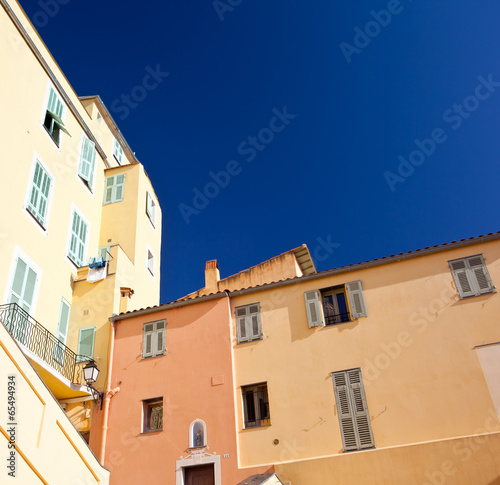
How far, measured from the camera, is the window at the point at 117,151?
23.9 m

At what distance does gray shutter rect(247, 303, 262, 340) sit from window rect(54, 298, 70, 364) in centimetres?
539

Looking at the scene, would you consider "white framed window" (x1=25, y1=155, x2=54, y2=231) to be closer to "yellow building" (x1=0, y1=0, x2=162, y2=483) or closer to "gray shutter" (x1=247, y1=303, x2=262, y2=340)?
"yellow building" (x1=0, y1=0, x2=162, y2=483)

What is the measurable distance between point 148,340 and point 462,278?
9.15m

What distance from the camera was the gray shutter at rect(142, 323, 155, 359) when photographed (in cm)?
1528

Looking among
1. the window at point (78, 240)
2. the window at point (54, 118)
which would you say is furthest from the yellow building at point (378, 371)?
the window at point (54, 118)

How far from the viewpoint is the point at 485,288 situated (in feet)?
43.9

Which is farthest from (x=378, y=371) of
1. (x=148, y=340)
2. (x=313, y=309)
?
(x=148, y=340)

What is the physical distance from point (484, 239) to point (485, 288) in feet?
4.55

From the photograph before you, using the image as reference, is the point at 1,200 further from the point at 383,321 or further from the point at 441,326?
the point at 441,326

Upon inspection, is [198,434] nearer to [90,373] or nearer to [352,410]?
[90,373]

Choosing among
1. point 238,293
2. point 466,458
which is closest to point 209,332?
point 238,293

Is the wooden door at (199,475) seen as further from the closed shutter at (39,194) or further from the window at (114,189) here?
the window at (114,189)

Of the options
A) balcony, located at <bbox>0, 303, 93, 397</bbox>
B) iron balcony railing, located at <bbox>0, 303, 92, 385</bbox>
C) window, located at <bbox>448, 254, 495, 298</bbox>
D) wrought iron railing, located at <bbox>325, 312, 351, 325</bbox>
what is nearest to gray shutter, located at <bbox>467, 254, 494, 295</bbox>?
window, located at <bbox>448, 254, 495, 298</bbox>

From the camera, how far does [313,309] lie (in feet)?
47.6
